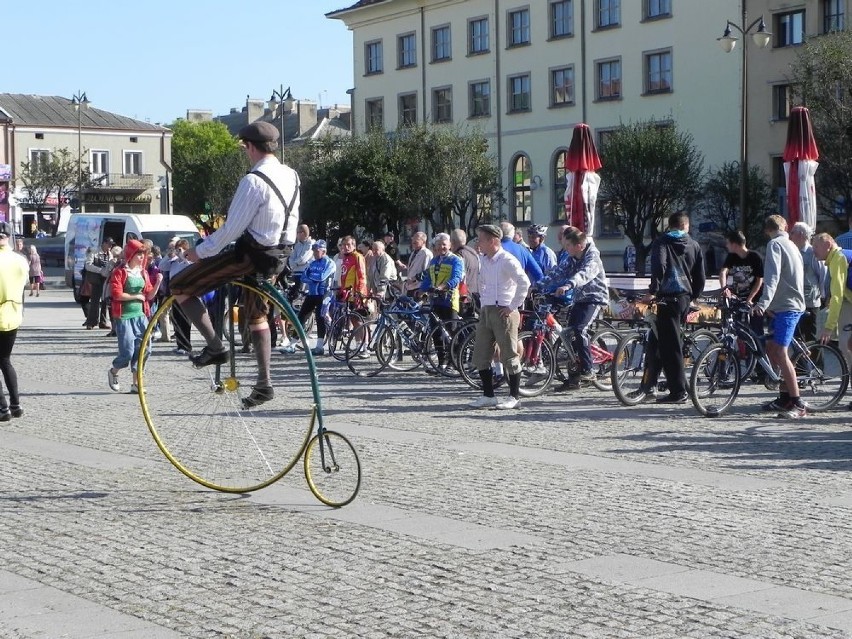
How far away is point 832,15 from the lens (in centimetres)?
5081

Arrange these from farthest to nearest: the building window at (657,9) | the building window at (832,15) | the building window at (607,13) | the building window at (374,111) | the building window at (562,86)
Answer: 1. the building window at (374,111)
2. the building window at (562,86)
3. the building window at (607,13)
4. the building window at (657,9)
5. the building window at (832,15)

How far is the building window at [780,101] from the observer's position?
52875 mm

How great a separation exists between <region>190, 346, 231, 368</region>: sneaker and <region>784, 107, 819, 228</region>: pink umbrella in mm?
15915

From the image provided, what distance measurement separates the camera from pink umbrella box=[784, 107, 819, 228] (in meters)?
22.7

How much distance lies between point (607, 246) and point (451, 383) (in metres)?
42.7

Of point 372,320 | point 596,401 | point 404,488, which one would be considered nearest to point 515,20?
point 372,320

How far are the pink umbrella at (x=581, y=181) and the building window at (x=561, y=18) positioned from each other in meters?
37.1

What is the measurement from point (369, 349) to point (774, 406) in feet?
22.4

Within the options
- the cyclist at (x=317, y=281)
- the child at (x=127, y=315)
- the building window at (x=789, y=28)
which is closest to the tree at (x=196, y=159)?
the building window at (x=789, y=28)

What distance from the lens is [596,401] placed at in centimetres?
1529

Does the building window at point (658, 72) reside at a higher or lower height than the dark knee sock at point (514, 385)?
higher

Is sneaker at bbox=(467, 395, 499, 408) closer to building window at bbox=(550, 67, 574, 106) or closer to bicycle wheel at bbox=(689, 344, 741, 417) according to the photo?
bicycle wheel at bbox=(689, 344, 741, 417)

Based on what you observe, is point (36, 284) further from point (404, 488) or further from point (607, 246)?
point (404, 488)

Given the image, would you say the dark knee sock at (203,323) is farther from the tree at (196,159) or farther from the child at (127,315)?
the tree at (196,159)
